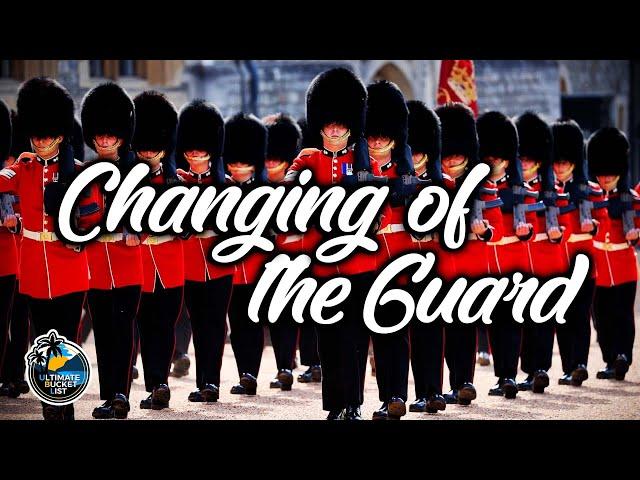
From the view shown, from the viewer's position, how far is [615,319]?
25.5ft

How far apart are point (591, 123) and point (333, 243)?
33.9 ft

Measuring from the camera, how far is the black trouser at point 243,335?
7473mm

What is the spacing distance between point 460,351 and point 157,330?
1.44 m

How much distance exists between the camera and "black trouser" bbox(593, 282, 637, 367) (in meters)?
7.73

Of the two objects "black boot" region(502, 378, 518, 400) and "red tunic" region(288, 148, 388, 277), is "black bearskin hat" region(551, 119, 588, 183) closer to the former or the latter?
"black boot" region(502, 378, 518, 400)

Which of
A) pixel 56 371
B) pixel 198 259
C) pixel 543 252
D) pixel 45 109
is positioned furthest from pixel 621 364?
pixel 45 109

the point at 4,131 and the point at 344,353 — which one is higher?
the point at 4,131

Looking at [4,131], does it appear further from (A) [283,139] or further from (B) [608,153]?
(B) [608,153]

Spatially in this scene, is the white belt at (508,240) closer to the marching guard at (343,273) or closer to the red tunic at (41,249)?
the marching guard at (343,273)

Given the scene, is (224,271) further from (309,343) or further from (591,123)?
(591,123)

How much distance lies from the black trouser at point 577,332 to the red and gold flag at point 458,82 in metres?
1.91

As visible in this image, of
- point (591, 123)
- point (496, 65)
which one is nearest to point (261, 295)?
point (591, 123)

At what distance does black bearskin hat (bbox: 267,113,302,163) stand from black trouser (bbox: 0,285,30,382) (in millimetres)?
1718
